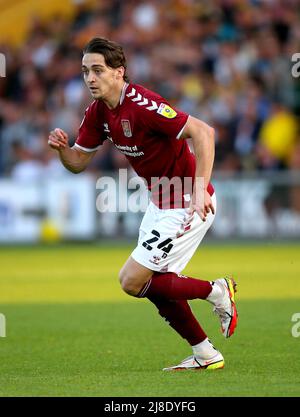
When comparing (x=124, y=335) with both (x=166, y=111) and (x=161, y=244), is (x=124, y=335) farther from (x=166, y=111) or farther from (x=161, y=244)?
(x=166, y=111)

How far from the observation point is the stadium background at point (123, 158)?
43.5 feet

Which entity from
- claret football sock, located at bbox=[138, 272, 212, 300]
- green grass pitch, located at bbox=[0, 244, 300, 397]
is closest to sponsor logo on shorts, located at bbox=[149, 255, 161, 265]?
claret football sock, located at bbox=[138, 272, 212, 300]

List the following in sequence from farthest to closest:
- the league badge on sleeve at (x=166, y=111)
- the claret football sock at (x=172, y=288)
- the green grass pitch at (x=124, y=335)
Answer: the claret football sock at (x=172, y=288) → the league badge on sleeve at (x=166, y=111) → the green grass pitch at (x=124, y=335)

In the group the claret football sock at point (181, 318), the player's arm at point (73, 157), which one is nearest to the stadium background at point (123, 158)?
the player's arm at point (73, 157)

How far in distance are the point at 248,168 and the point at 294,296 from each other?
8828mm

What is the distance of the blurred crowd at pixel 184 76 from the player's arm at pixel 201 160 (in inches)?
528

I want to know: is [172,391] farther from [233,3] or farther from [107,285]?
[233,3]

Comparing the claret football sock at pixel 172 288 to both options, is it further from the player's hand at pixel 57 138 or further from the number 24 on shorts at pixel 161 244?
the player's hand at pixel 57 138

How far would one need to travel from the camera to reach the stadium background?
43.5 feet
